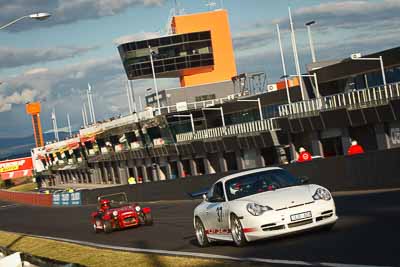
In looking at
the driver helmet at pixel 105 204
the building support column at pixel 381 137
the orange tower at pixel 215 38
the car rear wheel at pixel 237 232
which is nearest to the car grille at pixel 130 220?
the driver helmet at pixel 105 204

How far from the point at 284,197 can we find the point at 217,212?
5.89 feet

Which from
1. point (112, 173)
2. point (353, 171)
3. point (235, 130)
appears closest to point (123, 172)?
point (112, 173)

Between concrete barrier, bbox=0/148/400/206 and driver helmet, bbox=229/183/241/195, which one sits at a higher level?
driver helmet, bbox=229/183/241/195

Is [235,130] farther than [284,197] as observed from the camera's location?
Yes

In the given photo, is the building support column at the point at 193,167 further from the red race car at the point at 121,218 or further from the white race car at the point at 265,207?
the white race car at the point at 265,207

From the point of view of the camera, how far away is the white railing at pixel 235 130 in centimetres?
6775

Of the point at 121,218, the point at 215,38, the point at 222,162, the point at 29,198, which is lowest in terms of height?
the point at 29,198

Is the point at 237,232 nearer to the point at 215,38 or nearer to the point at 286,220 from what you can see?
the point at 286,220

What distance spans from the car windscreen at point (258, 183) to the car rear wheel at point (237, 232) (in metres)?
0.52

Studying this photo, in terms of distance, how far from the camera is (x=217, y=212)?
15000 millimetres

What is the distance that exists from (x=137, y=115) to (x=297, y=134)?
4145 cm

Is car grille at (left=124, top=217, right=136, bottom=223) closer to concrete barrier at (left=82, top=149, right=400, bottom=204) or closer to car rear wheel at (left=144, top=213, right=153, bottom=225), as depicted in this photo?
car rear wheel at (left=144, top=213, right=153, bottom=225)

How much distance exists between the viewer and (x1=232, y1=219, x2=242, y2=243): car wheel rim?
46.4ft

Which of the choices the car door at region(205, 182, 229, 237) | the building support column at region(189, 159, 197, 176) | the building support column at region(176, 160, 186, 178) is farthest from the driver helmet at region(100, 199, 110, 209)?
the building support column at region(176, 160, 186, 178)
